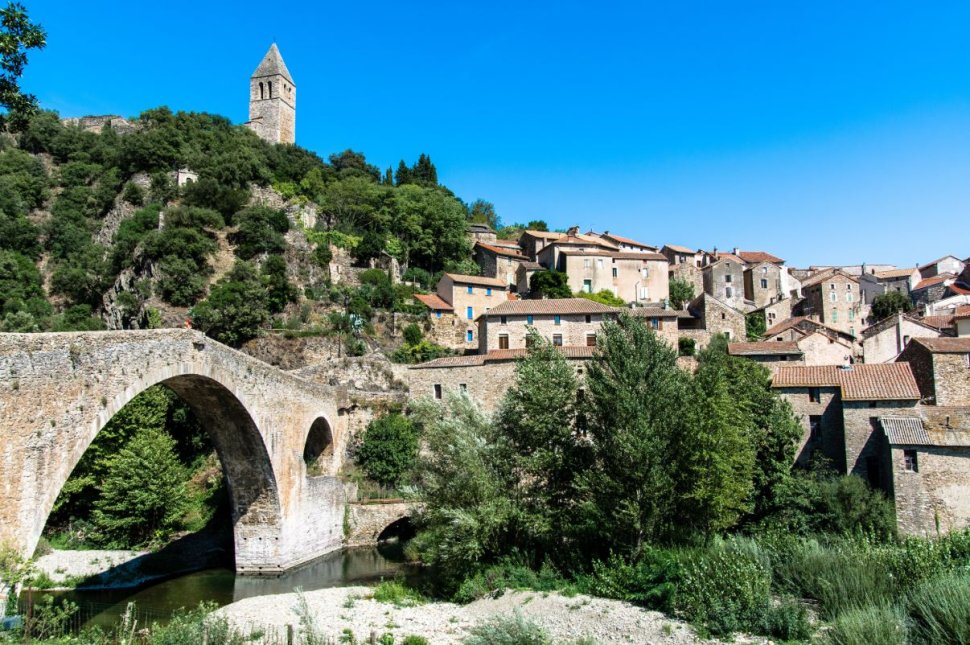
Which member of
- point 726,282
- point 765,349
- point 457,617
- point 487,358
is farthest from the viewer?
point 726,282

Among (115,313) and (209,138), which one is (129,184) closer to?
(209,138)

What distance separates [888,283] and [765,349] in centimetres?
4092

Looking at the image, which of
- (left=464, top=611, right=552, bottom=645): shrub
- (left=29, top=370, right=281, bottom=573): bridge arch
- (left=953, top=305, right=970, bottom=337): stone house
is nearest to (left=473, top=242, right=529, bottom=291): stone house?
(left=953, top=305, right=970, bottom=337): stone house

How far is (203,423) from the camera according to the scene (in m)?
23.7

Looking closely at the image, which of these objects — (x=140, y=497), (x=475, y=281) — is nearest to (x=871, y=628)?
(x=140, y=497)

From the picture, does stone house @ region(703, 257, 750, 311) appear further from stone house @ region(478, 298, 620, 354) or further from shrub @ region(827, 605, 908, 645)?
shrub @ region(827, 605, 908, 645)

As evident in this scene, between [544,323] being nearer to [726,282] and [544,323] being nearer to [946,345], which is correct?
[946,345]

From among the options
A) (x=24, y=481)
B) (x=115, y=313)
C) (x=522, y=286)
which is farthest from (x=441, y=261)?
(x=24, y=481)

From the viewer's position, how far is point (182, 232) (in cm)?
5125

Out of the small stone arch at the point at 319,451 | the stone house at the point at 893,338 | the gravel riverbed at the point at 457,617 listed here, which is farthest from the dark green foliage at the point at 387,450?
the stone house at the point at 893,338

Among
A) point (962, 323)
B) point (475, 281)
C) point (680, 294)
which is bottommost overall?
point (962, 323)

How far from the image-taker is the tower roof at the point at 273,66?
294ft

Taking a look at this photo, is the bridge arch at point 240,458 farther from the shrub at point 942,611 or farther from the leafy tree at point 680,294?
the leafy tree at point 680,294

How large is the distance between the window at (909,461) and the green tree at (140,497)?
96.4 feet
